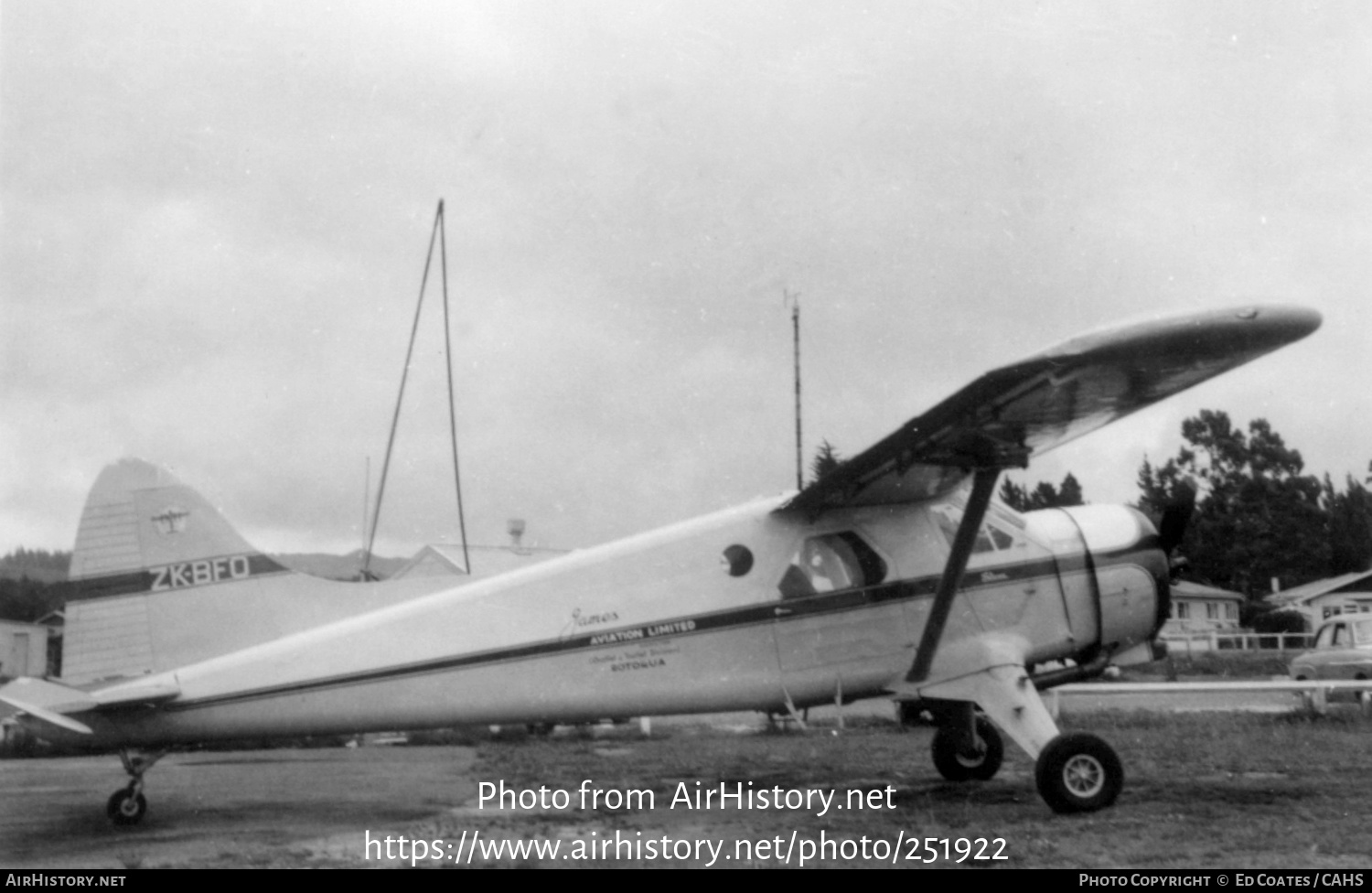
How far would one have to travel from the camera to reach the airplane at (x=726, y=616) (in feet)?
25.2

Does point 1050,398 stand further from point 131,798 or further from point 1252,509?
point 1252,509

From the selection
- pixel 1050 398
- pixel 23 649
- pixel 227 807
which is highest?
pixel 1050 398

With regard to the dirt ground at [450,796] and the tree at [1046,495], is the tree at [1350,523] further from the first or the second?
the dirt ground at [450,796]

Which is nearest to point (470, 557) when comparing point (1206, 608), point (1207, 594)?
point (1207, 594)

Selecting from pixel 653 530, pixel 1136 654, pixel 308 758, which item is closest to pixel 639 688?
pixel 653 530

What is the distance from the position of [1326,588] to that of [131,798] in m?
49.0

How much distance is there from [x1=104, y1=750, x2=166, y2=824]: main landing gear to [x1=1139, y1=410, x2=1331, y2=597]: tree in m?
35.3

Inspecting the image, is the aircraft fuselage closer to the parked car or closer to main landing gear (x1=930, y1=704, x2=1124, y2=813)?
main landing gear (x1=930, y1=704, x2=1124, y2=813)

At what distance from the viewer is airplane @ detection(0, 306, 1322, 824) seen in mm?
7688

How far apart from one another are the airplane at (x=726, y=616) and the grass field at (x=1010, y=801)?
2.18 feet

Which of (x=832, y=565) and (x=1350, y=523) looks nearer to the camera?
(x=832, y=565)

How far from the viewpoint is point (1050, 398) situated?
23.9ft

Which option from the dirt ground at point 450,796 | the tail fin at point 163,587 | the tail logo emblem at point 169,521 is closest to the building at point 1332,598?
the dirt ground at point 450,796
